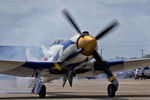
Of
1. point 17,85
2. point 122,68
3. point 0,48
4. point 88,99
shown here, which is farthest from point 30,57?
point 0,48

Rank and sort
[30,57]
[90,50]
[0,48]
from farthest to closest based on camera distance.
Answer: [0,48], [30,57], [90,50]

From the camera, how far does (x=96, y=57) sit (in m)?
18.8

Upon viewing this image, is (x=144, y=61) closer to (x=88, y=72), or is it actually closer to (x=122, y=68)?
(x=122, y=68)

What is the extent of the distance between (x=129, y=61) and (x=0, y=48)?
2666 cm

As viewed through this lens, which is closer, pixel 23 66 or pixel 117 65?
pixel 23 66

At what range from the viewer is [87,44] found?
17547 mm

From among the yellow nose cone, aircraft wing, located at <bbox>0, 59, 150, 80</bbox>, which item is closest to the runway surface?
aircraft wing, located at <bbox>0, 59, 150, 80</bbox>

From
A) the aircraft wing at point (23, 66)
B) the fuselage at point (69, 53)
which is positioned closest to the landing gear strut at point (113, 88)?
the fuselage at point (69, 53)

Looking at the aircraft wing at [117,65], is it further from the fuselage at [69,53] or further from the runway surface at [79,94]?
the fuselage at [69,53]

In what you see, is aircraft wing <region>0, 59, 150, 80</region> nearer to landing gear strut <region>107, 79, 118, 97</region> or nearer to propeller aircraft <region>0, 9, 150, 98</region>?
propeller aircraft <region>0, 9, 150, 98</region>

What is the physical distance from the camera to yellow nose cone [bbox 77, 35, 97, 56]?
17422 millimetres

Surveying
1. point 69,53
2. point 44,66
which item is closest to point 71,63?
point 69,53

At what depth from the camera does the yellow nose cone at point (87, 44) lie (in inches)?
686

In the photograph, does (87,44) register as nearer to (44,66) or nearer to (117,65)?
(44,66)
